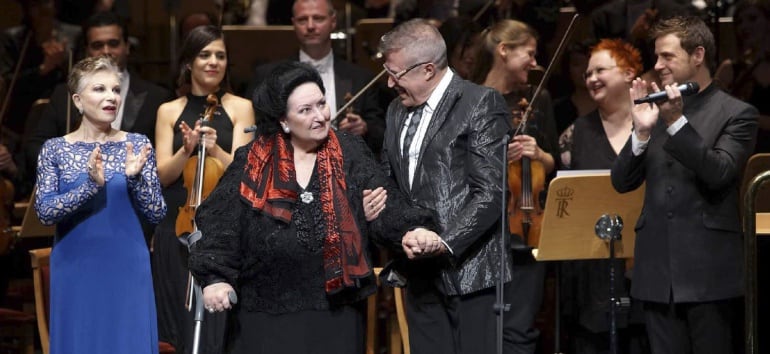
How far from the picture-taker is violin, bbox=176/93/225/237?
5.20 meters

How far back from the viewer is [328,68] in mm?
6113

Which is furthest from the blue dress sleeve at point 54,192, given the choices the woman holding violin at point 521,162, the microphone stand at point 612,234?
the microphone stand at point 612,234

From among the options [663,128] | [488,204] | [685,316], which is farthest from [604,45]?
[488,204]

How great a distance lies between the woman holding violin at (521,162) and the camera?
17.4 ft

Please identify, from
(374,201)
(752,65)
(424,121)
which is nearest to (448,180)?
(424,121)

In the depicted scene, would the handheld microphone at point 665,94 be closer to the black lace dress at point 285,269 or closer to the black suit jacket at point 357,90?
the black lace dress at point 285,269

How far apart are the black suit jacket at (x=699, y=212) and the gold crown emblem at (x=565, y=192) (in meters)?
0.32

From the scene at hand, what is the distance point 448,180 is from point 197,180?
1.46m

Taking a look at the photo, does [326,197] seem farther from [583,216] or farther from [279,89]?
[583,216]

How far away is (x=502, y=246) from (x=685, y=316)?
3.31ft

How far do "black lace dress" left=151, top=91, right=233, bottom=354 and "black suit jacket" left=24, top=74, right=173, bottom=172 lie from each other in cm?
36

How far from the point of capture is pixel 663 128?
15.5 feet

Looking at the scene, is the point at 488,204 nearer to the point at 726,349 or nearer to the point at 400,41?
the point at 400,41

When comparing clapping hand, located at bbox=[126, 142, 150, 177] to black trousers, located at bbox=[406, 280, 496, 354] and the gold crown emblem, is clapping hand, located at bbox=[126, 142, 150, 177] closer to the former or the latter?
black trousers, located at bbox=[406, 280, 496, 354]
